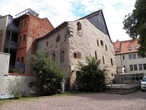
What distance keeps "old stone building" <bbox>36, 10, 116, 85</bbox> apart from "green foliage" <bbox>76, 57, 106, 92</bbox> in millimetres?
1241

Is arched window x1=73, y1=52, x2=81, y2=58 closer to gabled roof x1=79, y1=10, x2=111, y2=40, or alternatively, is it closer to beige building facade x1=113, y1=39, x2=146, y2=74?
gabled roof x1=79, y1=10, x2=111, y2=40

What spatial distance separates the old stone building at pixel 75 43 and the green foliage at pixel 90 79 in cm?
124

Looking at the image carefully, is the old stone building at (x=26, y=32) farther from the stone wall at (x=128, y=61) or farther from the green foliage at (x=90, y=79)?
the stone wall at (x=128, y=61)

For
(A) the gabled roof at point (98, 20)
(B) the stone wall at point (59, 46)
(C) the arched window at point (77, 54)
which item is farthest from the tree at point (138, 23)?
(B) the stone wall at point (59, 46)

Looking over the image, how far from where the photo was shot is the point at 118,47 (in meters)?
37.1

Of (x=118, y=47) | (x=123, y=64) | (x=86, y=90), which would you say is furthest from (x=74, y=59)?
(x=118, y=47)

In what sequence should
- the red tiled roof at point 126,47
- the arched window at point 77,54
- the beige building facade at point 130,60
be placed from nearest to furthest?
1. the arched window at point 77,54
2. the beige building facade at point 130,60
3. the red tiled roof at point 126,47

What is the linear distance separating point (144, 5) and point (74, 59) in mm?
11358

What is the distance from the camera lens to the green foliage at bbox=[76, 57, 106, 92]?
14.3 metres

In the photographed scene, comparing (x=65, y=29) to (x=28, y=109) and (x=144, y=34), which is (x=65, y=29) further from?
(x=28, y=109)

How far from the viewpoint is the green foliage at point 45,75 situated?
1235 cm

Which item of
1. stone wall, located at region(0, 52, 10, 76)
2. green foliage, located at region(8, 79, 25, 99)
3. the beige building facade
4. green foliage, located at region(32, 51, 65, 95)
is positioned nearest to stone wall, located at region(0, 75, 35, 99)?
green foliage, located at region(8, 79, 25, 99)

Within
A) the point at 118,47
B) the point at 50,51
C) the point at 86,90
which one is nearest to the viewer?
the point at 86,90

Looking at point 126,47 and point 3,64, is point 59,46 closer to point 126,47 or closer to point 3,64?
point 3,64
